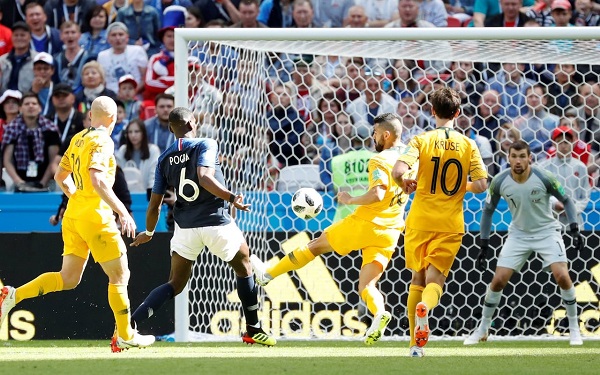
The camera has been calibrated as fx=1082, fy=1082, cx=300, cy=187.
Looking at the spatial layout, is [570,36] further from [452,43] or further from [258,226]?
[258,226]

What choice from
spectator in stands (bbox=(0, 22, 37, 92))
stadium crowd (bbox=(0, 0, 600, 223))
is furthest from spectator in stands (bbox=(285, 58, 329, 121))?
spectator in stands (bbox=(0, 22, 37, 92))

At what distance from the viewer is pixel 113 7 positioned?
1483 centimetres

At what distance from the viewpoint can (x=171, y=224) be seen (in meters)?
10.6

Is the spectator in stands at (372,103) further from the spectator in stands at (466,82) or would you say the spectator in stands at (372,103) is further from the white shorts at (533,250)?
the white shorts at (533,250)

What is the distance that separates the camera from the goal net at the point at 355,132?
9.78 m

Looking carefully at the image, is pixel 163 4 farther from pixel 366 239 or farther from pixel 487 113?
pixel 366 239

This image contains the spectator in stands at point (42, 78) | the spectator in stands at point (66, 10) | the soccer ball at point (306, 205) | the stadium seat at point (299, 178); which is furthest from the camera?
the spectator in stands at point (66, 10)

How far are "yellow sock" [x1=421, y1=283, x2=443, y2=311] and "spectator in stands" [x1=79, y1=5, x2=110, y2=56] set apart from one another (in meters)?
8.18

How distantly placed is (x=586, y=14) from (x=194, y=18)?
16.3 feet

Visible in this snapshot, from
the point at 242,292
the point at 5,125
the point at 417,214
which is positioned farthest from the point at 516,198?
the point at 5,125

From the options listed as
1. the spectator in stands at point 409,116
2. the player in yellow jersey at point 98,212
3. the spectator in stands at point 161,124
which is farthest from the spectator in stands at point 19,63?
the player in yellow jersey at point 98,212

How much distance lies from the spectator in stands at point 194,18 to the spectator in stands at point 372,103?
3487mm

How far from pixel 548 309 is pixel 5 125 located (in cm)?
697

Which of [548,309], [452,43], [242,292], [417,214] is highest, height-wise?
[452,43]
